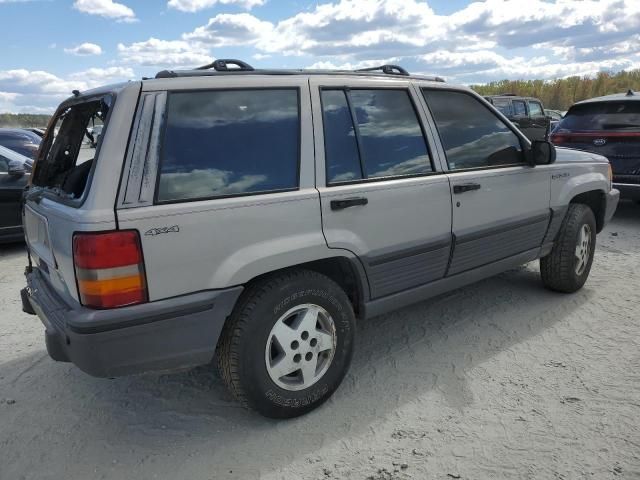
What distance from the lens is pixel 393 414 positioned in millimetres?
2752

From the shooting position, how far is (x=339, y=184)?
277 cm

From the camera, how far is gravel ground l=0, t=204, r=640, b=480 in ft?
7.80

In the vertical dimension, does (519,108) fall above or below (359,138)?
above

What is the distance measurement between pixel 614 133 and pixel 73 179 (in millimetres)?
6947

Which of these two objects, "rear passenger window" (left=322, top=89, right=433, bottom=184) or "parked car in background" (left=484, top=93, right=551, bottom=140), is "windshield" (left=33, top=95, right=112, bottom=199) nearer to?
"rear passenger window" (left=322, top=89, right=433, bottom=184)

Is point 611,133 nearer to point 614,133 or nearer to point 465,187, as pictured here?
point 614,133

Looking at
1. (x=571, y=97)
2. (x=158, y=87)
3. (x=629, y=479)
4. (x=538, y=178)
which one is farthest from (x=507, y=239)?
(x=571, y=97)

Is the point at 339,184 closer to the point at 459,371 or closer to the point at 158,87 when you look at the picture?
the point at 158,87

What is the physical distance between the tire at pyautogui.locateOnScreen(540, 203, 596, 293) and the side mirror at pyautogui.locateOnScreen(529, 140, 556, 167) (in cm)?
74

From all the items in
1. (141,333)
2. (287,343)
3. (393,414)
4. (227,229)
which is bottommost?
(393,414)

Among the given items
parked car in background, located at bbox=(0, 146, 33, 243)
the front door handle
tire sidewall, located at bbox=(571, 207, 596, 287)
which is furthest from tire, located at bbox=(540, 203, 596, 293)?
parked car in background, located at bbox=(0, 146, 33, 243)

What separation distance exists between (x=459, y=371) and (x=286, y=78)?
6.73 ft

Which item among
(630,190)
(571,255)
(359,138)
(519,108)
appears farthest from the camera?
(519,108)

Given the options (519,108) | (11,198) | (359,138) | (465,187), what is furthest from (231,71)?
(519,108)
